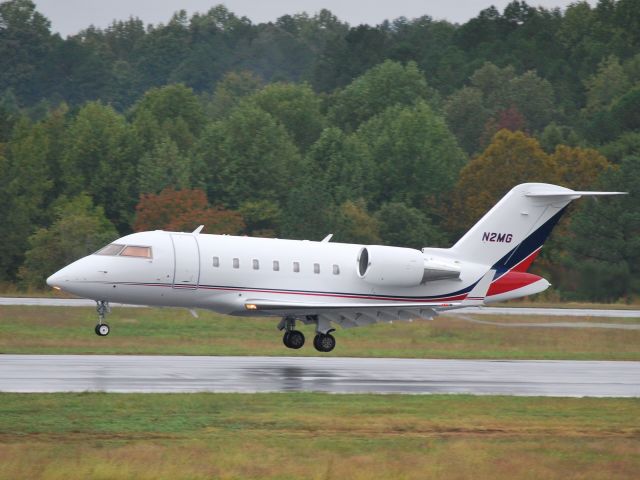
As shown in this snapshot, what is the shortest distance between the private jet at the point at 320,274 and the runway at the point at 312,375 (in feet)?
4.85

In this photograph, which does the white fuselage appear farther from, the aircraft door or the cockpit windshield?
the cockpit windshield

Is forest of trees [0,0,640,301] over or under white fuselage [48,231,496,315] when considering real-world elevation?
over

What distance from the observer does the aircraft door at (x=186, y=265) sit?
30.7m

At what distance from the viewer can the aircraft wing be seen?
102 feet

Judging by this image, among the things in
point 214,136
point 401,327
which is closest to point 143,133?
point 214,136

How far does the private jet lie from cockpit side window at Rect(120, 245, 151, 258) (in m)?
0.03

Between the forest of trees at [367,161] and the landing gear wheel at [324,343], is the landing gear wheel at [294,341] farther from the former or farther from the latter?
the forest of trees at [367,161]

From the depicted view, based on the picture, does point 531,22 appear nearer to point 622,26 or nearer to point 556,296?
point 622,26

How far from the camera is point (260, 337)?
36.9 m

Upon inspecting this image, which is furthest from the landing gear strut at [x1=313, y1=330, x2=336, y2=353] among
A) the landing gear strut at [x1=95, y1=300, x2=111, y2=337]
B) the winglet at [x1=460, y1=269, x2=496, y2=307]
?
the landing gear strut at [x1=95, y1=300, x2=111, y2=337]

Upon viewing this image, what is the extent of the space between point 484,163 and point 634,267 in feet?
98.2

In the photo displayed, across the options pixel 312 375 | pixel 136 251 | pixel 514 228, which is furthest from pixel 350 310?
pixel 136 251

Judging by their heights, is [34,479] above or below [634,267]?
below

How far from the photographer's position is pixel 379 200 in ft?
270
